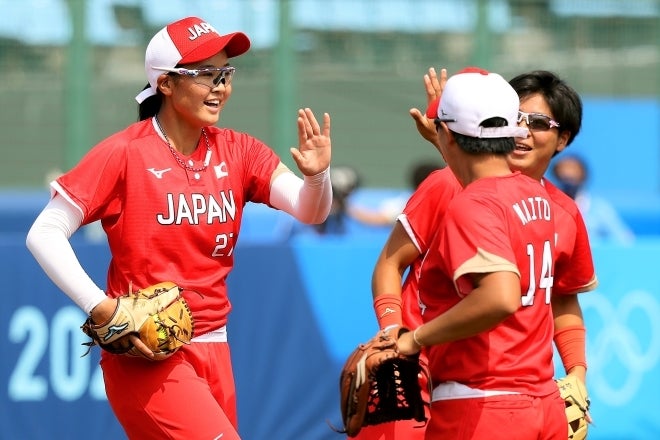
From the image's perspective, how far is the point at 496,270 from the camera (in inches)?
159

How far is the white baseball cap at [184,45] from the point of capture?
5359mm

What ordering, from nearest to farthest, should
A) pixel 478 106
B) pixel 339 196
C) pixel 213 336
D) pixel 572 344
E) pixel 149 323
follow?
pixel 478 106 < pixel 149 323 < pixel 572 344 < pixel 213 336 < pixel 339 196

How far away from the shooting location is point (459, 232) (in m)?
4.16

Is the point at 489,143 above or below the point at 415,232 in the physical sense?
above

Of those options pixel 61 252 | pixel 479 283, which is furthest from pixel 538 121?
pixel 61 252

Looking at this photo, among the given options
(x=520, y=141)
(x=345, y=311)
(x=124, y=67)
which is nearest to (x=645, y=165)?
(x=124, y=67)

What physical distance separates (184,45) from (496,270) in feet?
6.39

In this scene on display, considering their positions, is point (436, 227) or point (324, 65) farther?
point (324, 65)

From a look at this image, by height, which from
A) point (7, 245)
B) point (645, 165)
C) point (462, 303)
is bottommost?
point (645, 165)

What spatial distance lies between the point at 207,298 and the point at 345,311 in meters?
2.87

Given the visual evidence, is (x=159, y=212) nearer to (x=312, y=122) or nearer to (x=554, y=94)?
(x=312, y=122)

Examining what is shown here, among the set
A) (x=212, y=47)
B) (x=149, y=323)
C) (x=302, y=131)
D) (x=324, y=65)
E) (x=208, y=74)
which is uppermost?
(x=212, y=47)

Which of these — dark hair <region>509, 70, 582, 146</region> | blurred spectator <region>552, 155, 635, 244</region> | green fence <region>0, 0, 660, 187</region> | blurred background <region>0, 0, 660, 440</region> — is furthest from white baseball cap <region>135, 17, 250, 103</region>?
blurred spectator <region>552, 155, 635, 244</region>

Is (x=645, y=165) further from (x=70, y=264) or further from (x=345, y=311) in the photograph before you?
(x=70, y=264)
